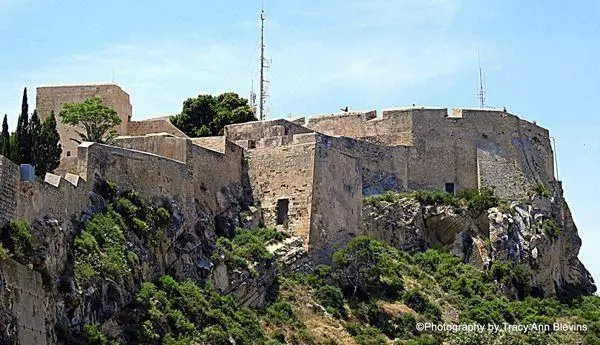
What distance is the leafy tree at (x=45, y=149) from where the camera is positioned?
129 feet

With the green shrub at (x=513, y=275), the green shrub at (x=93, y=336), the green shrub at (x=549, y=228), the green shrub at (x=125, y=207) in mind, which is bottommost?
the green shrub at (x=93, y=336)

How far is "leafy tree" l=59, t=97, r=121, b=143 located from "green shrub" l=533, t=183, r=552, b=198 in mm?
17824

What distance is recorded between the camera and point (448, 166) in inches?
2184

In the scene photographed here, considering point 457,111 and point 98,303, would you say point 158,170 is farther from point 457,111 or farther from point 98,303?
point 457,111

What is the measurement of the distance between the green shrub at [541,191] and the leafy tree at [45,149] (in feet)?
73.5

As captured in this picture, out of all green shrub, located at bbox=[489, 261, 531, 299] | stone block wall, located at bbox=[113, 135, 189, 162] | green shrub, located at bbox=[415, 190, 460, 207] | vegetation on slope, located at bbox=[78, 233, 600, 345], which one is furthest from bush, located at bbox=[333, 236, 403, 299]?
stone block wall, located at bbox=[113, 135, 189, 162]

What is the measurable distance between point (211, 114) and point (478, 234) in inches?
426

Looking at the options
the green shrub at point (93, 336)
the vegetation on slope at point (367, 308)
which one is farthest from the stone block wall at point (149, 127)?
the green shrub at point (93, 336)

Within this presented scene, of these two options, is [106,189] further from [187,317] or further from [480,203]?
[480,203]

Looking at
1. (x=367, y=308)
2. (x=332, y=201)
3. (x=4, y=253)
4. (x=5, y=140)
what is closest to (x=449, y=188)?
(x=332, y=201)

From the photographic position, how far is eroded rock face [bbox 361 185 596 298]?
5109cm

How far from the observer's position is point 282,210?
46.5m

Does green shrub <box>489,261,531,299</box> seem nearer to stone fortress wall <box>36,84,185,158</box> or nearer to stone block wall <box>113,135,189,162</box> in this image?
stone fortress wall <box>36,84,185,158</box>

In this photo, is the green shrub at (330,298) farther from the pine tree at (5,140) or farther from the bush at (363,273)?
the pine tree at (5,140)
